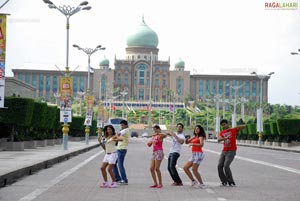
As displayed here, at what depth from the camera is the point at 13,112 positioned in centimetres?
4056

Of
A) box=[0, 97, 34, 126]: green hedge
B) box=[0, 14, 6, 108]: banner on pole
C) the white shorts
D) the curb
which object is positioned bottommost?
the curb

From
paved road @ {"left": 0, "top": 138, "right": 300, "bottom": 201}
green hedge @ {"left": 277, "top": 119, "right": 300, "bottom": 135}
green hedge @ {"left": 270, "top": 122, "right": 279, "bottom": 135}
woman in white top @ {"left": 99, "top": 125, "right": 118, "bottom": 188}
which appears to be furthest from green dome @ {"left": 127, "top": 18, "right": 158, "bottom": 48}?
woman in white top @ {"left": 99, "top": 125, "right": 118, "bottom": 188}

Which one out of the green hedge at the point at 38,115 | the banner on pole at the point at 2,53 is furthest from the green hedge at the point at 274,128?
the banner on pole at the point at 2,53

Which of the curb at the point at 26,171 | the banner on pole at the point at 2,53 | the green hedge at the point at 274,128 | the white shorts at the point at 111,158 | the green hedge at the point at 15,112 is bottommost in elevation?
the curb at the point at 26,171

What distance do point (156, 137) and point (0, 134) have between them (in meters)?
24.7

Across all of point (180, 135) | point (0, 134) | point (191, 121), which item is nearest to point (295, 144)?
point (0, 134)

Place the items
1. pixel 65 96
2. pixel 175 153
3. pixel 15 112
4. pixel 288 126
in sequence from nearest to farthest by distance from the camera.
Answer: pixel 175 153 → pixel 15 112 → pixel 65 96 → pixel 288 126

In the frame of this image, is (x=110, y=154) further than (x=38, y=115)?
No

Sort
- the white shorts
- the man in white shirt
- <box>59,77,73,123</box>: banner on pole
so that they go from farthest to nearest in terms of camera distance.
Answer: <box>59,77,73,123</box>: banner on pole
the man in white shirt
the white shorts

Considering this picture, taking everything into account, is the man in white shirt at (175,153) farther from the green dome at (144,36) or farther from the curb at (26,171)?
the green dome at (144,36)

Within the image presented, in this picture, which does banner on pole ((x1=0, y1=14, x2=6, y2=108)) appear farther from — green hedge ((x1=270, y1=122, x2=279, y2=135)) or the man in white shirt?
green hedge ((x1=270, y1=122, x2=279, y2=135))

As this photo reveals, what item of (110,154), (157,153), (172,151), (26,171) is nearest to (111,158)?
(110,154)

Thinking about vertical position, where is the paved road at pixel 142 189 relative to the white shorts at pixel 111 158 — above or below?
below

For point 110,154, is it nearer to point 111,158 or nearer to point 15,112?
point 111,158
